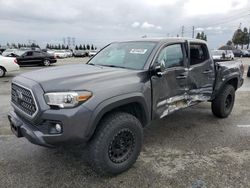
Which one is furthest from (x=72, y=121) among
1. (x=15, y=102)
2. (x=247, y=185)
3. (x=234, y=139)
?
(x=234, y=139)

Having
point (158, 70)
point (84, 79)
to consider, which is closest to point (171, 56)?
point (158, 70)

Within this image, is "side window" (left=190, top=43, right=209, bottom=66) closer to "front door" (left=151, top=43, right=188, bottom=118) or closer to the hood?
"front door" (left=151, top=43, right=188, bottom=118)

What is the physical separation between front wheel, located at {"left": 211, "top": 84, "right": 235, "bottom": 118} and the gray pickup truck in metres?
1.02

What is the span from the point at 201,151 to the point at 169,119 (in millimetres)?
1690

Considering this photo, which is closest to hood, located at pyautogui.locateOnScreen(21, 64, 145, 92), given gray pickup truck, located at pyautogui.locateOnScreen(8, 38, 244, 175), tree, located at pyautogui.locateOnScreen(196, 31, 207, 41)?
gray pickup truck, located at pyautogui.locateOnScreen(8, 38, 244, 175)

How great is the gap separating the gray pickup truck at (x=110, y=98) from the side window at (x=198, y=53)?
4cm

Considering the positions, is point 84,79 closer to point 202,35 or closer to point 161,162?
point 161,162

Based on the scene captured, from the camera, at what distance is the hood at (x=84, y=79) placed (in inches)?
116

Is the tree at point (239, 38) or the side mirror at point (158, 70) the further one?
the tree at point (239, 38)

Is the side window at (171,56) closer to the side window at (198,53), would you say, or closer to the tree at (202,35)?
the side window at (198,53)

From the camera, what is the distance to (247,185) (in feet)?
10.2

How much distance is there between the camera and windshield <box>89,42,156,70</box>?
12.7 ft

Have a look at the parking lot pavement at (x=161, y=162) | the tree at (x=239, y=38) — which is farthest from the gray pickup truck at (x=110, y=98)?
the tree at (x=239, y=38)

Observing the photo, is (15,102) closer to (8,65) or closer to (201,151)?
(201,151)
